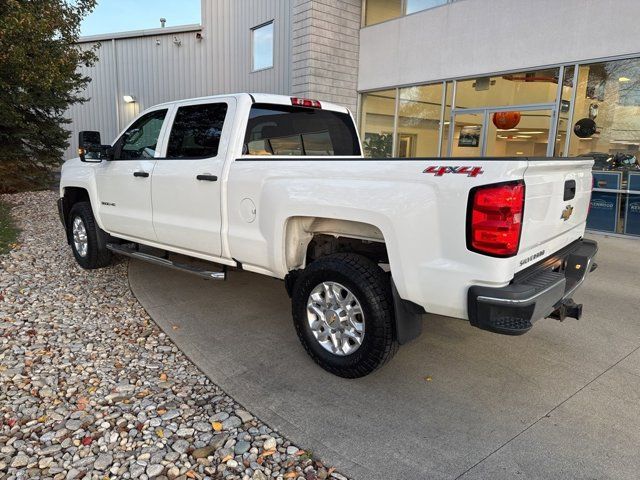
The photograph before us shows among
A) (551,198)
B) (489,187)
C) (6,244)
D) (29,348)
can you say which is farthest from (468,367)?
(6,244)

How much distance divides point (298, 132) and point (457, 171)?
2341 millimetres

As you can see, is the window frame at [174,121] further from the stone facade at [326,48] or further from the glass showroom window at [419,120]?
the stone facade at [326,48]

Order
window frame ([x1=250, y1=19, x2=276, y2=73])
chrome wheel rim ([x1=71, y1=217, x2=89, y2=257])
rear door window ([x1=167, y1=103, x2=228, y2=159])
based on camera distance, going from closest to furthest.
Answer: rear door window ([x1=167, y1=103, x2=228, y2=159]) → chrome wheel rim ([x1=71, y1=217, x2=89, y2=257]) → window frame ([x1=250, y1=19, x2=276, y2=73])

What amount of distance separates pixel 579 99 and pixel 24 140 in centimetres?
1337

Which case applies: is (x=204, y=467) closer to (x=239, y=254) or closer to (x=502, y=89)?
(x=239, y=254)

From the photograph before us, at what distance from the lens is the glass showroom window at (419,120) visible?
35.9 ft

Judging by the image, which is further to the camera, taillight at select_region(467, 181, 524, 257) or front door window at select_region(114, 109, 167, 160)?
front door window at select_region(114, 109, 167, 160)

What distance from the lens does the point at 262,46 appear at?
1404cm

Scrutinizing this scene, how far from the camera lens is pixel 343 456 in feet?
8.39

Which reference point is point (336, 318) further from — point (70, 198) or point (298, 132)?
point (70, 198)

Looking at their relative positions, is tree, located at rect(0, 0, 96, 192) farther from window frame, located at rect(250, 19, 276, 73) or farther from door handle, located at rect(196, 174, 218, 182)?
door handle, located at rect(196, 174, 218, 182)

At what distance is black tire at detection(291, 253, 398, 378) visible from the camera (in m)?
3.07

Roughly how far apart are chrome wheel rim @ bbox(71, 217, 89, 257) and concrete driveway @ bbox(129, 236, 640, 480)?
1.72m

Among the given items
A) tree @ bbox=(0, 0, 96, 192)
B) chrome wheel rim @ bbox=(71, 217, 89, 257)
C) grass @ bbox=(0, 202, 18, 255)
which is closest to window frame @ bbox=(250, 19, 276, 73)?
tree @ bbox=(0, 0, 96, 192)
